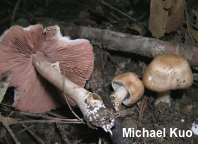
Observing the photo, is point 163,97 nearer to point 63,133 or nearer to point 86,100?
point 86,100

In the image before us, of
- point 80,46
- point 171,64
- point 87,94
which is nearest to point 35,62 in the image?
point 80,46

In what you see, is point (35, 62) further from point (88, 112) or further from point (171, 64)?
point (171, 64)

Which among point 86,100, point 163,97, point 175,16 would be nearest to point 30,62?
point 86,100

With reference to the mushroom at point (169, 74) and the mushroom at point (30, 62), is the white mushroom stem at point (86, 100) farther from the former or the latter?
the mushroom at point (169, 74)

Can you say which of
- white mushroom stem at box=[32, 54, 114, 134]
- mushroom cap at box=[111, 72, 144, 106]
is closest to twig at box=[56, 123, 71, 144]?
white mushroom stem at box=[32, 54, 114, 134]

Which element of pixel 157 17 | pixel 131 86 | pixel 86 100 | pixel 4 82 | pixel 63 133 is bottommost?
pixel 63 133

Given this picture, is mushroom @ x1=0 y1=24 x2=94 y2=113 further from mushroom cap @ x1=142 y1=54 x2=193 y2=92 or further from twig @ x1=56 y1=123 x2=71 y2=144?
mushroom cap @ x1=142 y1=54 x2=193 y2=92
